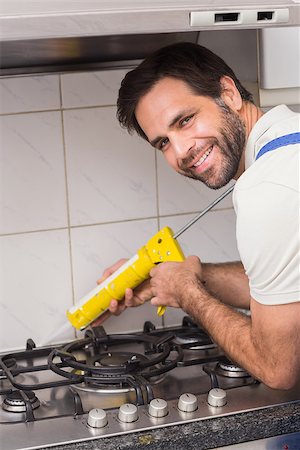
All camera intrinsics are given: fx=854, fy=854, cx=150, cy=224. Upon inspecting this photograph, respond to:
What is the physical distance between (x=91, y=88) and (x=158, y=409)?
0.79 metres

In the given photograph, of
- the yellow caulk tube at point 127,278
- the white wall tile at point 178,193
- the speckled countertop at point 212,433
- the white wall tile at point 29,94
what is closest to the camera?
the speckled countertop at point 212,433

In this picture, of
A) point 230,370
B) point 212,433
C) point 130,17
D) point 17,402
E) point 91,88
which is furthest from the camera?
point 91,88

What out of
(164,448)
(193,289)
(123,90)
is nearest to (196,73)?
(123,90)

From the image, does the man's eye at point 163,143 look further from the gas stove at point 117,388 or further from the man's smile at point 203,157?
the gas stove at point 117,388

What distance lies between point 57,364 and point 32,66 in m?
0.66

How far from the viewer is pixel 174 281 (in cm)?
174

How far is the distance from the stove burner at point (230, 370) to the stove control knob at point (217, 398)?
0.13 m

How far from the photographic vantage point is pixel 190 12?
4.63 feet

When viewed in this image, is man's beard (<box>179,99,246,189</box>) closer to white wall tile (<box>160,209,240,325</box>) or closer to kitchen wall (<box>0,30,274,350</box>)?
kitchen wall (<box>0,30,274,350</box>)

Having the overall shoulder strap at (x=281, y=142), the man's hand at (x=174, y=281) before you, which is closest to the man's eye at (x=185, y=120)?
the overall shoulder strap at (x=281, y=142)

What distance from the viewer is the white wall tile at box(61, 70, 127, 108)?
6.37ft

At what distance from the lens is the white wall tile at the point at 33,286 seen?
195 centimetres

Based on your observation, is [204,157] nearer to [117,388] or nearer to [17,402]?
[117,388]

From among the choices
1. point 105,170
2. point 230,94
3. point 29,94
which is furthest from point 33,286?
point 230,94
